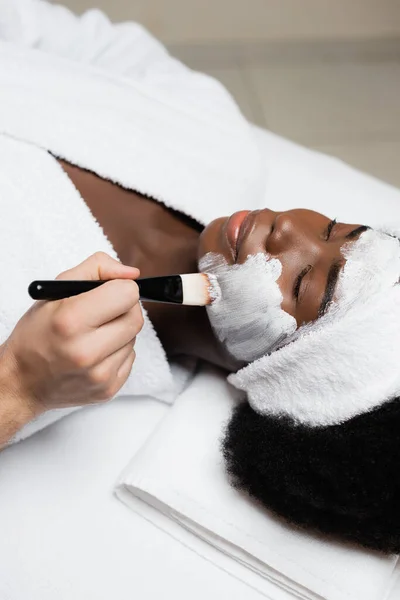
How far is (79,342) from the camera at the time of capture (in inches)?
26.4

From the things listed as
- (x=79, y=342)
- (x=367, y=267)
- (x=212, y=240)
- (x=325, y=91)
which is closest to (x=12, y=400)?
(x=79, y=342)

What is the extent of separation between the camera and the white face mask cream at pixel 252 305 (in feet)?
2.87

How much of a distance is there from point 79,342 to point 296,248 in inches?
14.2

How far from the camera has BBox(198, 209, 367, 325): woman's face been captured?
862 millimetres

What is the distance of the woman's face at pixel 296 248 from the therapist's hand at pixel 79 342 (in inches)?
9.4

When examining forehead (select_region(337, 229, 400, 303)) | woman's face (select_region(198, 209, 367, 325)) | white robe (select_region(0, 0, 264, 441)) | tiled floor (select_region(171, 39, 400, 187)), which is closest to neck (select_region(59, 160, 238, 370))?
white robe (select_region(0, 0, 264, 441))

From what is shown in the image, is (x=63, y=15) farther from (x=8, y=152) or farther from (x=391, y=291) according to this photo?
(x=391, y=291)

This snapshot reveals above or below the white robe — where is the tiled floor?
above

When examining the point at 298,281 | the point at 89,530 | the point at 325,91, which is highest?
the point at 325,91

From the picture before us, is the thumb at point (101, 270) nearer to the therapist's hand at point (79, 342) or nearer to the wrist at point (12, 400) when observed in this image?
the therapist's hand at point (79, 342)

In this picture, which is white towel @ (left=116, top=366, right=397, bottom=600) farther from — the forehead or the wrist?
the forehead

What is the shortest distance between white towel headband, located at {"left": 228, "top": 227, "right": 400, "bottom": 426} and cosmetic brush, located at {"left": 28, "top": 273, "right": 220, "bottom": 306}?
0.45 feet

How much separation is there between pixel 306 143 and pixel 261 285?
122 cm

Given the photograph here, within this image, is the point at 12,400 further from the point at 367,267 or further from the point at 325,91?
the point at 325,91
